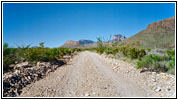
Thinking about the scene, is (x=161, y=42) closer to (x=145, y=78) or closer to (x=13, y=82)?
(x=145, y=78)

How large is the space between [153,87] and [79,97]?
2507 mm

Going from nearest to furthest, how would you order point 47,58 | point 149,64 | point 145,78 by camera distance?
point 145,78 < point 149,64 < point 47,58

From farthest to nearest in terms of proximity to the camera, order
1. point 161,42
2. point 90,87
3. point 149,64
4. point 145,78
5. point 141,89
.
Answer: point 161,42, point 149,64, point 145,78, point 90,87, point 141,89

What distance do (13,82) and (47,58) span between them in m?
6.54

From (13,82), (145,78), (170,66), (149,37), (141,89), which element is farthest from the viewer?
(149,37)

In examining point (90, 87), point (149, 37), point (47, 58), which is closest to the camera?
point (90, 87)

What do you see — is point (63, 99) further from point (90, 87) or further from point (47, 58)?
point (47, 58)

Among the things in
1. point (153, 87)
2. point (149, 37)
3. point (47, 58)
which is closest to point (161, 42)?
point (149, 37)

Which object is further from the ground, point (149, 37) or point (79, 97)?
point (149, 37)

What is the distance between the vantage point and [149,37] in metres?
53.2

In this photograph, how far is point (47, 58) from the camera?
491 inches

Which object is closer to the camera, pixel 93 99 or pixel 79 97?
pixel 93 99

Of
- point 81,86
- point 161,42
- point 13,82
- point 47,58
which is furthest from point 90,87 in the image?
point 161,42

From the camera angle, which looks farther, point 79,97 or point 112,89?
point 112,89
